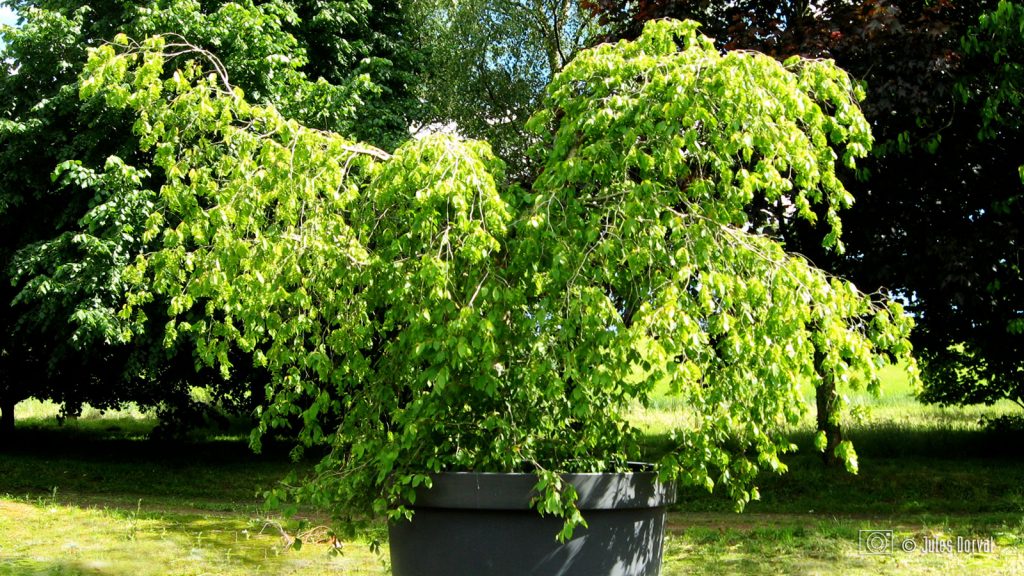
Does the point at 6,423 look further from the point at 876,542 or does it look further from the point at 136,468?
the point at 876,542

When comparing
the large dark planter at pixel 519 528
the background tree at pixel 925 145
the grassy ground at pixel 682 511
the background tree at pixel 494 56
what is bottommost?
the grassy ground at pixel 682 511

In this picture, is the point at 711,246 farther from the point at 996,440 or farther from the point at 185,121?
the point at 996,440

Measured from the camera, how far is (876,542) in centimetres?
748

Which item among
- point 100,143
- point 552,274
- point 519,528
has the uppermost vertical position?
point 100,143

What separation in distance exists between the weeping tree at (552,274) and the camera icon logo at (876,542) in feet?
9.46

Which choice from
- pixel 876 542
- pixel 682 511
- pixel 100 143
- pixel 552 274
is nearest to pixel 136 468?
pixel 100 143

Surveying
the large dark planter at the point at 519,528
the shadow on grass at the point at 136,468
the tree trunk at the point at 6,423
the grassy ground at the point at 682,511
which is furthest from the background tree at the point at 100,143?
the large dark planter at the point at 519,528

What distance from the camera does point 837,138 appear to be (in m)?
4.73

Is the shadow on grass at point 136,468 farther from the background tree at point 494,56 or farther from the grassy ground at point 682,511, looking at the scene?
the background tree at point 494,56

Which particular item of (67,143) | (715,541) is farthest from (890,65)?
(67,143)

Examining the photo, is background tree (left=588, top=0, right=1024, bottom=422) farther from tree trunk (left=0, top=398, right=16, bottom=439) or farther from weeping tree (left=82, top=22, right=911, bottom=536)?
tree trunk (left=0, top=398, right=16, bottom=439)

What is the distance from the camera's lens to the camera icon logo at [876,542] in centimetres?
718

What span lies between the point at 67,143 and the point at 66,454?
5834 mm

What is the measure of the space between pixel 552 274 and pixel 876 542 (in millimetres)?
4616
